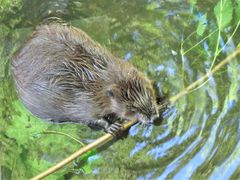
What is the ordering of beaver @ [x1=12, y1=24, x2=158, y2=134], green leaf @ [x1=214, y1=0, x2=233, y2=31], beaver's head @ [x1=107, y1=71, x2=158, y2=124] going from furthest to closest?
green leaf @ [x1=214, y1=0, x2=233, y2=31]
beaver @ [x1=12, y1=24, x2=158, y2=134]
beaver's head @ [x1=107, y1=71, x2=158, y2=124]

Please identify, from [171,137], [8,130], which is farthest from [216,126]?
[8,130]

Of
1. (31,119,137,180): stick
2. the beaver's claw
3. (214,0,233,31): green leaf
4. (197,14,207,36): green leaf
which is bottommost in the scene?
(31,119,137,180): stick

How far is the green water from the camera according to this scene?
311cm

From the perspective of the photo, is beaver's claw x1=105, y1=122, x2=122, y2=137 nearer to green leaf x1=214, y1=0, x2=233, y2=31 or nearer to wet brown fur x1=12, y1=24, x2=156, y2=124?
wet brown fur x1=12, y1=24, x2=156, y2=124

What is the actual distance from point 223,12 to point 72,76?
0.84 m

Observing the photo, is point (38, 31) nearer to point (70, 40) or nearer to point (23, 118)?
point (70, 40)

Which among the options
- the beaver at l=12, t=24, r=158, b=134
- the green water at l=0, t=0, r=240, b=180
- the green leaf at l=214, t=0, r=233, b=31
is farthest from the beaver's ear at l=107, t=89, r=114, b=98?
the green leaf at l=214, t=0, r=233, b=31

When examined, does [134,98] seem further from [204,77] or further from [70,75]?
[204,77]

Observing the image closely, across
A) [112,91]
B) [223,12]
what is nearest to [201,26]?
[223,12]

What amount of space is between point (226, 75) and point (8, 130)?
118cm

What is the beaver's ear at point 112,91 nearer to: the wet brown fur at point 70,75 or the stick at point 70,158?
the wet brown fur at point 70,75

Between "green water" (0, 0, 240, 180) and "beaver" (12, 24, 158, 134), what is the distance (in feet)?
0.52

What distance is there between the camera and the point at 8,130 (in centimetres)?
329

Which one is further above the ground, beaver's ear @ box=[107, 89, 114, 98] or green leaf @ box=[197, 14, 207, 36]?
green leaf @ box=[197, 14, 207, 36]
